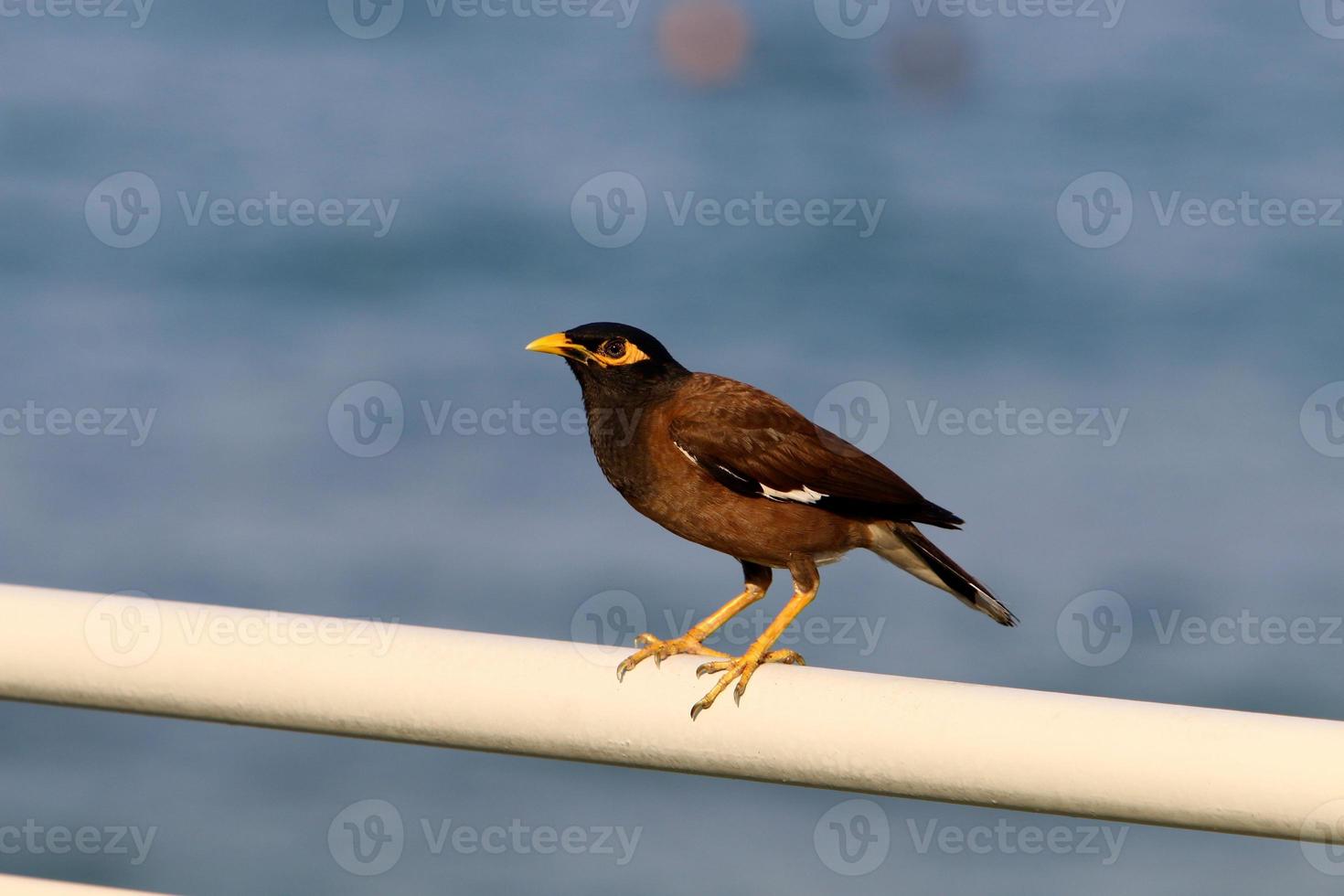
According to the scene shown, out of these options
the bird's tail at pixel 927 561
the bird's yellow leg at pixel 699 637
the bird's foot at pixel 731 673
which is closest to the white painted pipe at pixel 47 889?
the bird's foot at pixel 731 673

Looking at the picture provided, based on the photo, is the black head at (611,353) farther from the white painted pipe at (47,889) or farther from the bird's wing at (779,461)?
the white painted pipe at (47,889)

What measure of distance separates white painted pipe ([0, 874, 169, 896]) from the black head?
234cm

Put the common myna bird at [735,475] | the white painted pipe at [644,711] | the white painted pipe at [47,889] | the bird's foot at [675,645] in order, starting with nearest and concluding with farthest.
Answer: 1. the white painted pipe at [644,711]
2. the white painted pipe at [47,889]
3. the bird's foot at [675,645]
4. the common myna bird at [735,475]

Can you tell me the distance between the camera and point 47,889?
95.0 inches

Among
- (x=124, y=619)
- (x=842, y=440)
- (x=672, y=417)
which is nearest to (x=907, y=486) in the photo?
(x=842, y=440)

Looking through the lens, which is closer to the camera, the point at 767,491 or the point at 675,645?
the point at 675,645

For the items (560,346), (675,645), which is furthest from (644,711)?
(560,346)

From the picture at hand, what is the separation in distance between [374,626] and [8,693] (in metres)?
0.57

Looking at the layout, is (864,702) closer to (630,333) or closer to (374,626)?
(374,626)

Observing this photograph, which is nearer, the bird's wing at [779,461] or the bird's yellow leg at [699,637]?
the bird's yellow leg at [699,637]

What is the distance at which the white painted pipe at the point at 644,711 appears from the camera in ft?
6.77

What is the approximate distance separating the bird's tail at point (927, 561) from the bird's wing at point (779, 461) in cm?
15

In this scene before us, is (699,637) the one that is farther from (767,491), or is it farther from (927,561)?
(927,561)

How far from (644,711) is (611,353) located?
2304 millimetres
